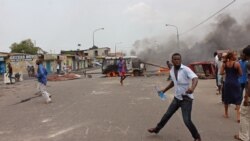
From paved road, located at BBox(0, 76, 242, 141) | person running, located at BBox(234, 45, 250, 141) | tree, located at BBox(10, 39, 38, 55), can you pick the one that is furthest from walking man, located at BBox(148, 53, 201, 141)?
tree, located at BBox(10, 39, 38, 55)

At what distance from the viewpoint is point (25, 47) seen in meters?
118

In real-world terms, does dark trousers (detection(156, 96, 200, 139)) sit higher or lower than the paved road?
higher

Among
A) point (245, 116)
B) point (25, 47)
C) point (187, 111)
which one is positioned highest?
point (25, 47)

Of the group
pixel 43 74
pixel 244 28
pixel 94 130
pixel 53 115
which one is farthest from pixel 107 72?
pixel 94 130

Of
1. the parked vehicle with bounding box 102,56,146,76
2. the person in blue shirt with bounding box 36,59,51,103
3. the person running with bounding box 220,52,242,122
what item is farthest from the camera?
the parked vehicle with bounding box 102,56,146,76

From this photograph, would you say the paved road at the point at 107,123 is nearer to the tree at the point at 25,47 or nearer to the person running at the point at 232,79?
the person running at the point at 232,79

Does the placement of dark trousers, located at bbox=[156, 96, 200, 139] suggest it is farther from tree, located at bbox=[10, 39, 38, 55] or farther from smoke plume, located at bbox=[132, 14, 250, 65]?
tree, located at bbox=[10, 39, 38, 55]

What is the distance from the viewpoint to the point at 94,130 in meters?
8.80

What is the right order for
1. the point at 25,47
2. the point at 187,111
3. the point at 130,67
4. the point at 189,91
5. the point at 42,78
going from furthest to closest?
the point at 25,47
the point at 130,67
the point at 42,78
the point at 187,111
the point at 189,91

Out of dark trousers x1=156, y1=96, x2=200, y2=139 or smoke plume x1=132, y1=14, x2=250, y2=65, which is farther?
smoke plume x1=132, y1=14, x2=250, y2=65

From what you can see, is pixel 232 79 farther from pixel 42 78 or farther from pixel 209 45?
pixel 209 45

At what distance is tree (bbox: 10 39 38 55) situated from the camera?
117500mm

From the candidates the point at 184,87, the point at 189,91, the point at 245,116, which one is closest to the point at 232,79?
the point at 245,116

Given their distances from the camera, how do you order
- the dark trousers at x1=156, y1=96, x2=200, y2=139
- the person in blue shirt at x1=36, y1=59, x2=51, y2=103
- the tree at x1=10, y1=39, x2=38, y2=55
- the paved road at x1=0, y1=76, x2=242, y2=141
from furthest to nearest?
the tree at x1=10, y1=39, x2=38, y2=55
the person in blue shirt at x1=36, y1=59, x2=51, y2=103
the paved road at x1=0, y1=76, x2=242, y2=141
the dark trousers at x1=156, y1=96, x2=200, y2=139
